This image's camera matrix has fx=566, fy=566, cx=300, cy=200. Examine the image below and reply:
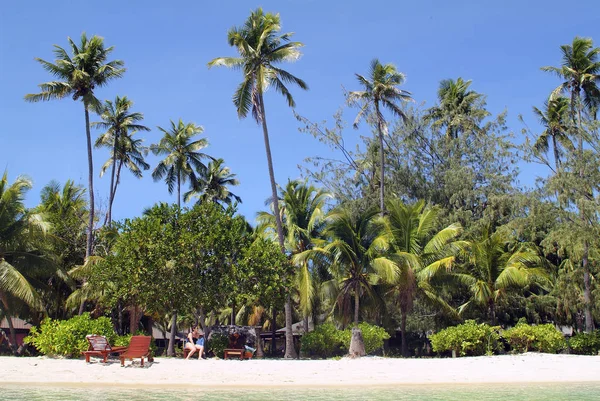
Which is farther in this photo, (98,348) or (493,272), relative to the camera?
(493,272)

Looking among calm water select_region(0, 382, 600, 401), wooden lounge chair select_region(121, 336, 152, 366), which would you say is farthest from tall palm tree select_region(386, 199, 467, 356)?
wooden lounge chair select_region(121, 336, 152, 366)

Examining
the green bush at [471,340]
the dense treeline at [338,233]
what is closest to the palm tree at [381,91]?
the dense treeline at [338,233]

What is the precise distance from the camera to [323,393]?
12.5 m

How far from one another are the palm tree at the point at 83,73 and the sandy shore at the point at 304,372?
13911 mm

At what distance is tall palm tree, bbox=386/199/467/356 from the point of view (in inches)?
1014

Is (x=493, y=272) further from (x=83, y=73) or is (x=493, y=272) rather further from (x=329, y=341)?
(x=83, y=73)

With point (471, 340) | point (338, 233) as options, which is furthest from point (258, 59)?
point (471, 340)

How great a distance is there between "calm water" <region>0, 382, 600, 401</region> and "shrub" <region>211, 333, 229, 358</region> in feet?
33.0

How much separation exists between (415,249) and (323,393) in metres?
15.0

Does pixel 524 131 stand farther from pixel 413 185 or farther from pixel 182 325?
pixel 182 325

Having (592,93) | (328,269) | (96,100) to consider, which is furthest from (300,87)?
(592,93)

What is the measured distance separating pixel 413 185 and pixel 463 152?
3.91 meters

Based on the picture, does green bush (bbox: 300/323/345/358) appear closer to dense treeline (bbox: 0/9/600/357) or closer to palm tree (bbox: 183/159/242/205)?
dense treeline (bbox: 0/9/600/357)

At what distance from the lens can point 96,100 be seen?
96.1 ft
